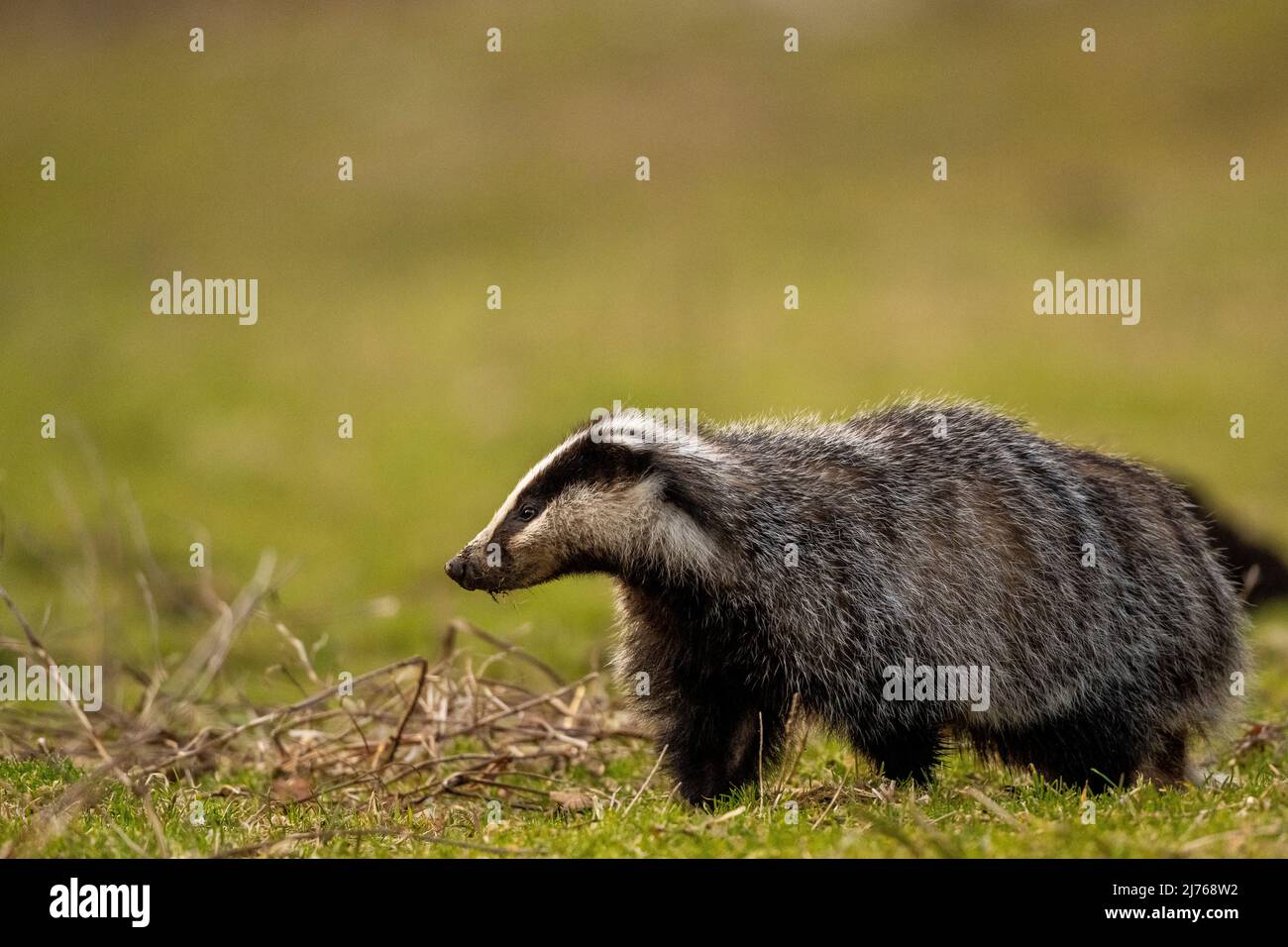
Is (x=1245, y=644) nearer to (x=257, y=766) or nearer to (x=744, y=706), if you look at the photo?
(x=744, y=706)

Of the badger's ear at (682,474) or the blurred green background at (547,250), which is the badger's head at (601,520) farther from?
the blurred green background at (547,250)

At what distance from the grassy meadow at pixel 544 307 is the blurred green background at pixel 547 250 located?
0.13 m

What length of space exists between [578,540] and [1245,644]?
380 centimetres

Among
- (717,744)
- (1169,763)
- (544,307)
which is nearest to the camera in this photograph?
(717,744)

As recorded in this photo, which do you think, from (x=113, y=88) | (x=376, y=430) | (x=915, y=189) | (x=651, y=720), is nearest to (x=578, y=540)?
(x=651, y=720)

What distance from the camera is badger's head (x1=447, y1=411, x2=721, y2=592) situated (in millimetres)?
7500

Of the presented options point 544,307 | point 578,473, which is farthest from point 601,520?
point 544,307

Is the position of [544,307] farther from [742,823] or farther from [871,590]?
[742,823]

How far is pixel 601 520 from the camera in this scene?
7535mm

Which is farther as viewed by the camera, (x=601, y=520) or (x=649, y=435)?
(x=649, y=435)

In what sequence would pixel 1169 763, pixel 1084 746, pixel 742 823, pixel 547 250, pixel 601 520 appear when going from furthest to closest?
pixel 547 250, pixel 1169 763, pixel 1084 746, pixel 601 520, pixel 742 823

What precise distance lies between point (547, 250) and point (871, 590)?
28.5m

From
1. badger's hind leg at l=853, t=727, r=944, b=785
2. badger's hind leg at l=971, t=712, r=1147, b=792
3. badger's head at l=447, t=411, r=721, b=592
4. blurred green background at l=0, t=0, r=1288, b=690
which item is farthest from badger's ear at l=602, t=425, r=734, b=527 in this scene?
blurred green background at l=0, t=0, r=1288, b=690

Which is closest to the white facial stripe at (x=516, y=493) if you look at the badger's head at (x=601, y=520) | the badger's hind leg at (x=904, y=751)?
the badger's head at (x=601, y=520)
